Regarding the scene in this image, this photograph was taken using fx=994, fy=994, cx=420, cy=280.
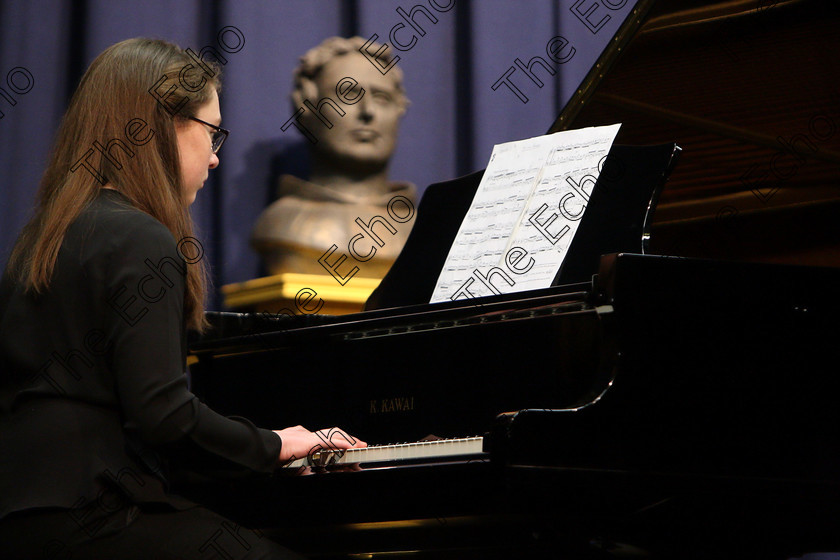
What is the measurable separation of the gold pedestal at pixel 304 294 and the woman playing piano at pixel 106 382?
1.60m

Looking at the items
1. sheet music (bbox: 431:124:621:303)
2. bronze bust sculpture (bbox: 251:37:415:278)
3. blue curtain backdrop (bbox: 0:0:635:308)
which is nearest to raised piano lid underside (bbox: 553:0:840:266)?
sheet music (bbox: 431:124:621:303)

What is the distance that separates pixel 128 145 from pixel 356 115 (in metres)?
2.03

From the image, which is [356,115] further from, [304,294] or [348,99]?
[304,294]

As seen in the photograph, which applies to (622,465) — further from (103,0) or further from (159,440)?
(103,0)

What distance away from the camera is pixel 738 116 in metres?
2.28

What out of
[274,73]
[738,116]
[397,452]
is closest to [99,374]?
[397,452]

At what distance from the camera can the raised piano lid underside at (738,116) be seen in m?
2.13

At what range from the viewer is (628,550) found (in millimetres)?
1616

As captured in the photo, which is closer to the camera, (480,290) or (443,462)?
(443,462)

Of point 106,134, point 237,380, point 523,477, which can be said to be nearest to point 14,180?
point 237,380

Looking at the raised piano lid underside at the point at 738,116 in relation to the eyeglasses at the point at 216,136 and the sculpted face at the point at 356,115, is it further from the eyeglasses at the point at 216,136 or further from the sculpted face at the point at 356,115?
the sculpted face at the point at 356,115

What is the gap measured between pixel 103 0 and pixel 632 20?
6.89 feet

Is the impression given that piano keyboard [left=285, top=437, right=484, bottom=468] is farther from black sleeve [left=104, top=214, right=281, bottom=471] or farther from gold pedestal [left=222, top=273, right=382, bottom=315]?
gold pedestal [left=222, top=273, right=382, bottom=315]

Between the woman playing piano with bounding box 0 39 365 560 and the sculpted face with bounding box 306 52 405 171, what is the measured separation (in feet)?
6.47
